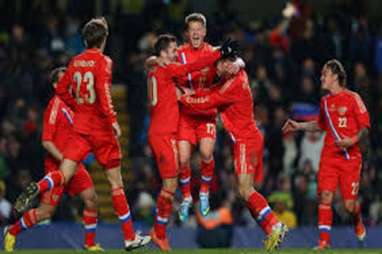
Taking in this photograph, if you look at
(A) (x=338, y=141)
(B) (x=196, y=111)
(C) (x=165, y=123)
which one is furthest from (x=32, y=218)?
(A) (x=338, y=141)

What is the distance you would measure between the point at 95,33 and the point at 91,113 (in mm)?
892

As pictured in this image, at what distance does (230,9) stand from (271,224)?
34.4ft

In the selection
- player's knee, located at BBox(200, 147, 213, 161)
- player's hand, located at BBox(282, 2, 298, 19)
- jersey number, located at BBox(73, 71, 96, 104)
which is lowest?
player's knee, located at BBox(200, 147, 213, 161)

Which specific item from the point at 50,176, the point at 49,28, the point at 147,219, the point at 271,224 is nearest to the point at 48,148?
the point at 50,176

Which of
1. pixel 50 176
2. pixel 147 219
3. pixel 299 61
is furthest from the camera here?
pixel 299 61

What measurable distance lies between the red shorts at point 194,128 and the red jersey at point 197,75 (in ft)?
0.36

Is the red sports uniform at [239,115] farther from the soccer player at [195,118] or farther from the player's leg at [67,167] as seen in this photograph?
the player's leg at [67,167]

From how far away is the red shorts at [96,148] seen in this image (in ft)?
73.2

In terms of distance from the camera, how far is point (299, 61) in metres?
31.7

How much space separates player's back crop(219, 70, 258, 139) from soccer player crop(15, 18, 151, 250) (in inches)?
64.1

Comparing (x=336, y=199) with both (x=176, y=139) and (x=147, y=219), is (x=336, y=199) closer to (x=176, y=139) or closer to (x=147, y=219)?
(x=147, y=219)

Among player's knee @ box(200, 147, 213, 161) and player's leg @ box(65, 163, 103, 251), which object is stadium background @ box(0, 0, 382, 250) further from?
player's leg @ box(65, 163, 103, 251)

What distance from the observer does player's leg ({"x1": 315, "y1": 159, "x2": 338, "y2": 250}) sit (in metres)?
24.4

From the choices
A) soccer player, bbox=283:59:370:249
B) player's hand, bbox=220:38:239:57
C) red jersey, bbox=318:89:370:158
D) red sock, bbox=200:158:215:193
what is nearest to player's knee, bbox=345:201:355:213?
soccer player, bbox=283:59:370:249
